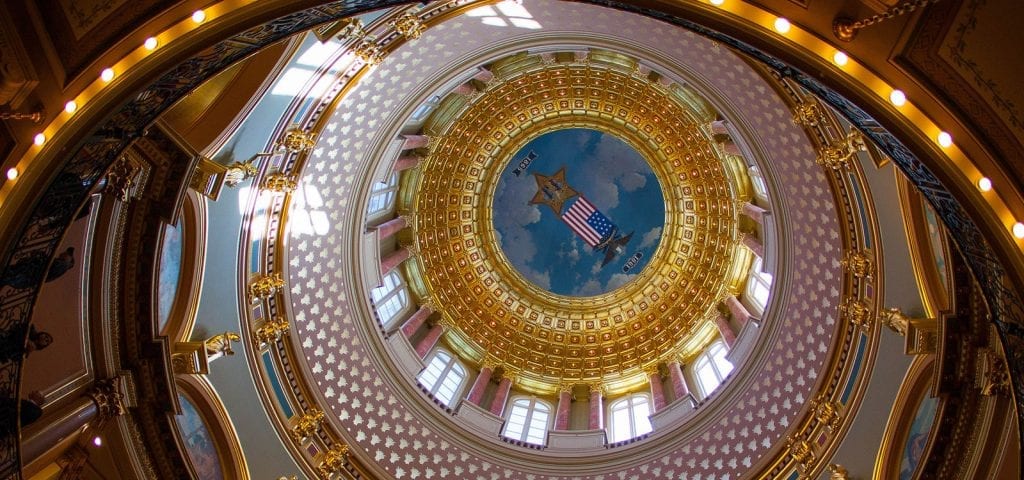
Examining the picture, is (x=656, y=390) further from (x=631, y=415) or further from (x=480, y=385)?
(x=480, y=385)

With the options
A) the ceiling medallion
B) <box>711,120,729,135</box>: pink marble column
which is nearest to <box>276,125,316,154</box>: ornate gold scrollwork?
the ceiling medallion

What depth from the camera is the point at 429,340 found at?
25906mm

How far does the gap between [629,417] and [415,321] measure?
885 centimetres

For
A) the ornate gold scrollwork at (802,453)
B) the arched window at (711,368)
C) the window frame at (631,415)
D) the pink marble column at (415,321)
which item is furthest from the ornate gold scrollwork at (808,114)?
the pink marble column at (415,321)

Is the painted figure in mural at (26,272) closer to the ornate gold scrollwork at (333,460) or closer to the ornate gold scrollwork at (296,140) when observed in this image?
the ornate gold scrollwork at (296,140)

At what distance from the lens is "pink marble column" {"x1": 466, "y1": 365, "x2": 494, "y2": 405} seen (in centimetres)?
2495

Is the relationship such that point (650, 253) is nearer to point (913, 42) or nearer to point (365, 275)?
point (365, 275)

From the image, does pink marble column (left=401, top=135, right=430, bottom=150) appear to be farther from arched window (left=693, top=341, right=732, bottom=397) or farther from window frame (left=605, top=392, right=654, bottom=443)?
arched window (left=693, top=341, right=732, bottom=397)

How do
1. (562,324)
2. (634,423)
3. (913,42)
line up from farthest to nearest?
1. (562,324)
2. (634,423)
3. (913,42)

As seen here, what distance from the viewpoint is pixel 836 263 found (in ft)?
57.3

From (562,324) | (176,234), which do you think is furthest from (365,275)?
(562,324)

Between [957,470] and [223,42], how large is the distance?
48.7ft

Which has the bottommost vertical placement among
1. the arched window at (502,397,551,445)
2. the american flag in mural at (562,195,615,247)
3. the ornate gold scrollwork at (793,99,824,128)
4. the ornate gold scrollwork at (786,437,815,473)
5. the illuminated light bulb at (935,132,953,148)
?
the ornate gold scrollwork at (786,437,815,473)

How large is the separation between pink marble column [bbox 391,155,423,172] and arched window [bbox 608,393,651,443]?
12.1 metres
